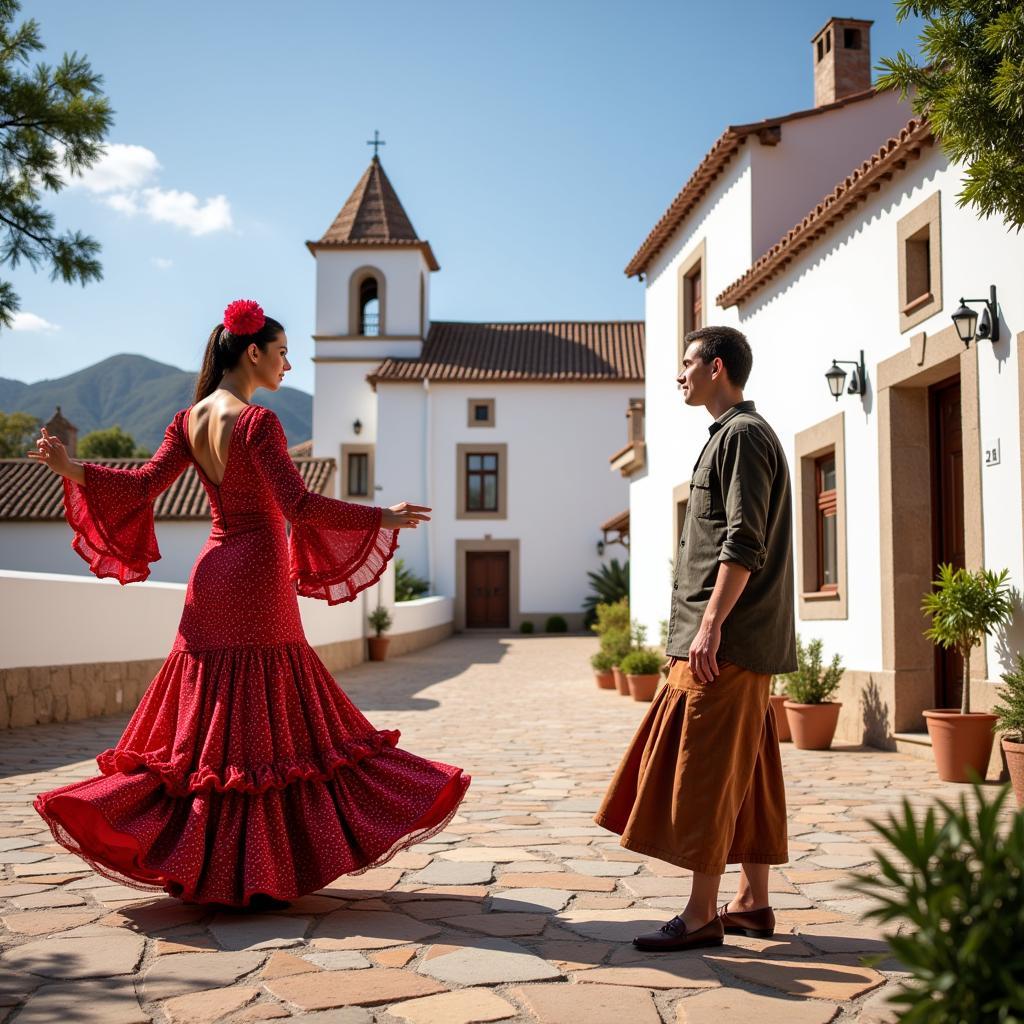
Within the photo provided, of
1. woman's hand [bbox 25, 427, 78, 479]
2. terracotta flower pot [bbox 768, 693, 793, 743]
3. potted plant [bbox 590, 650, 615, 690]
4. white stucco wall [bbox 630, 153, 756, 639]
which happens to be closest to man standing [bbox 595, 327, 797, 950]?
woman's hand [bbox 25, 427, 78, 479]

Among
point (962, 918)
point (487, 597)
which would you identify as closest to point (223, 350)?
point (962, 918)

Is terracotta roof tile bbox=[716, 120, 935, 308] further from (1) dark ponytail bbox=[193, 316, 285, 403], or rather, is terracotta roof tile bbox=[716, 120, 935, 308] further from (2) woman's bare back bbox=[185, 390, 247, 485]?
(2) woman's bare back bbox=[185, 390, 247, 485]

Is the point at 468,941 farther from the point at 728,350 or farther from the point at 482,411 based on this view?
the point at 482,411

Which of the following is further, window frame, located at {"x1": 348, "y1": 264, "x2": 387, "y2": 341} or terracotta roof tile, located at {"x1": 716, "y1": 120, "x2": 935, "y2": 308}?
window frame, located at {"x1": 348, "y1": 264, "x2": 387, "y2": 341}

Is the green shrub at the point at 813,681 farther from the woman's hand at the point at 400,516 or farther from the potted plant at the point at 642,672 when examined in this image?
the woman's hand at the point at 400,516

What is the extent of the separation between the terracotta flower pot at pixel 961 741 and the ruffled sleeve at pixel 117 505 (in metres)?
4.94

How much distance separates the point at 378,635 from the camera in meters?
20.5

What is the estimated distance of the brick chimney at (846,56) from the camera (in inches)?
562

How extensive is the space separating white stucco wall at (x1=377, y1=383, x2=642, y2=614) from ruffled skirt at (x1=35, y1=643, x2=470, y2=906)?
92.9 ft

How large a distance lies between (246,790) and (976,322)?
5723 mm

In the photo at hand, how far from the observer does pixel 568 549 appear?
108ft

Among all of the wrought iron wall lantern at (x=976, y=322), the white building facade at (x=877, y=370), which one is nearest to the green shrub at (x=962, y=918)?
the white building facade at (x=877, y=370)

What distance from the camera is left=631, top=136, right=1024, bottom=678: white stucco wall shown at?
7105mm

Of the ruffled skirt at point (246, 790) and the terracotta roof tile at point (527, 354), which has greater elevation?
the terracotta roof tile at point (527, 354)
